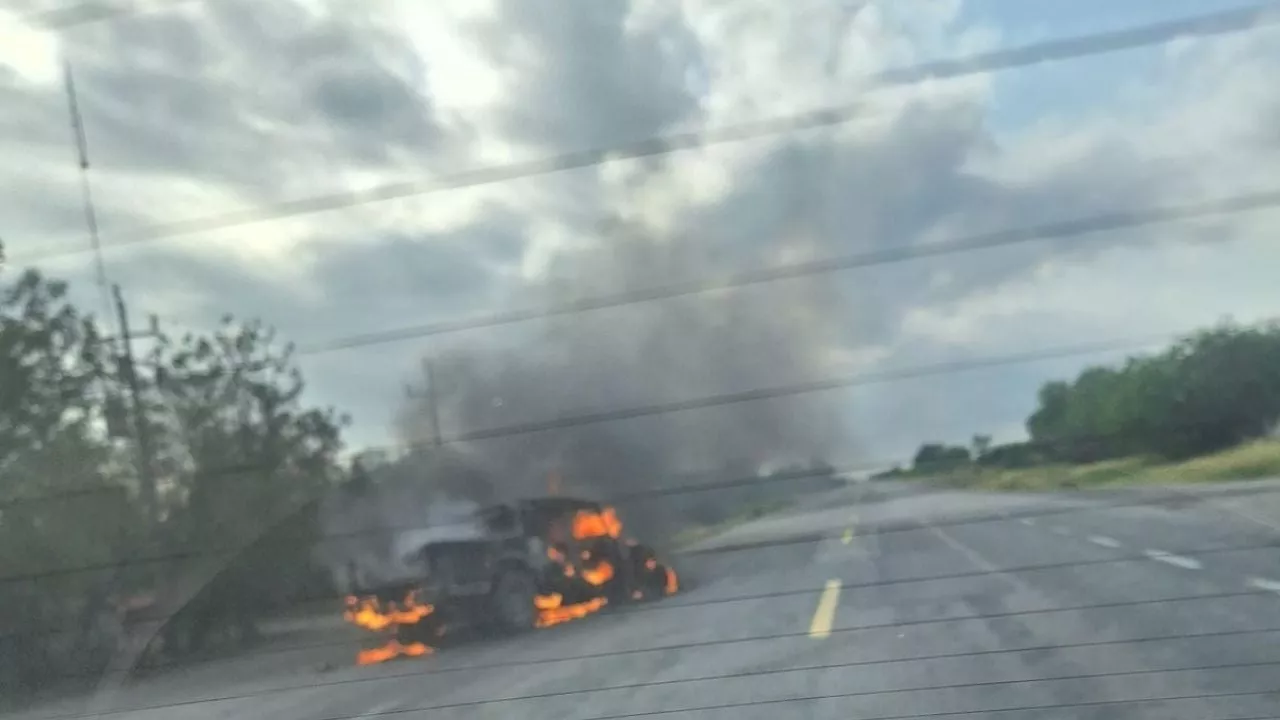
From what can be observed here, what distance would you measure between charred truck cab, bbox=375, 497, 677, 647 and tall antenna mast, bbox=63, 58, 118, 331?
4.51ft

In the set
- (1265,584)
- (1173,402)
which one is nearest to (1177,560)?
(1265,584)

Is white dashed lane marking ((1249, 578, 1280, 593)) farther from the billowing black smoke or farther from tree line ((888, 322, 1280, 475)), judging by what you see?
the billowing black smoke

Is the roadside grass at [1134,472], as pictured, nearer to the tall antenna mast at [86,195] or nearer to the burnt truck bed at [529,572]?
the burnt truck bed at [529,572]

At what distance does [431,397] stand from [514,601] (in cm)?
69

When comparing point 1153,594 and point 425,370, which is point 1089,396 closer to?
point 1153,594

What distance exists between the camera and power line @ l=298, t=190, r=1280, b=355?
314cm

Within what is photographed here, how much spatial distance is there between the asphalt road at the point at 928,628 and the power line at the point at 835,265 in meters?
0.68

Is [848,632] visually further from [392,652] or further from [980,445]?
[392,652]

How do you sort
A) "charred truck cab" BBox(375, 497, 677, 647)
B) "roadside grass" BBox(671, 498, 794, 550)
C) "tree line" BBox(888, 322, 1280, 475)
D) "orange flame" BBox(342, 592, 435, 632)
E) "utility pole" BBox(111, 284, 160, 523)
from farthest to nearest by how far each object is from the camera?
1. "utility pole" BBox(111, 284, 160, 523)
2. "orange flame" BBox(342, 592, 435, 632)
3. "charred truck cab" BBox(375, 497, 677, 647)
4. "roadside grass" BBox(671, 498, 794, 550)
5. "tree line" BBox(888, 322, 1280, 475)

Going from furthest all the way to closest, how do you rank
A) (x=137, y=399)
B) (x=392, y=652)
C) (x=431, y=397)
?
(x=137, y=399), (x=392, y=652), (x=431, y=397)

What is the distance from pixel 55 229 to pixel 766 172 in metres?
2.40

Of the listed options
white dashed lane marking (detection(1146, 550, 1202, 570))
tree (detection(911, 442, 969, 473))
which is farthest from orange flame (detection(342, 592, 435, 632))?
white dashed lane marking (detection(1146, 550, 1202, 570))

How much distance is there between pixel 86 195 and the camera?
377 centimetres

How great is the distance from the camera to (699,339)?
3.34 meters
